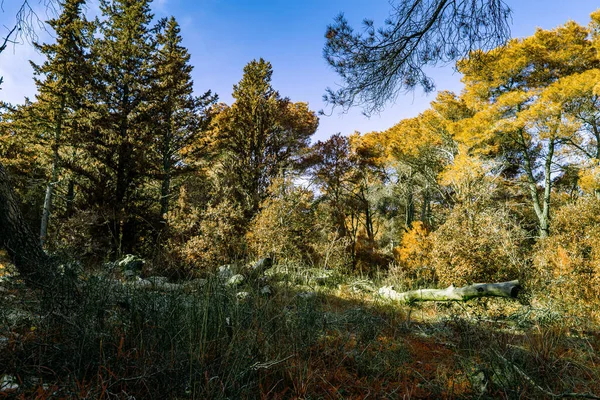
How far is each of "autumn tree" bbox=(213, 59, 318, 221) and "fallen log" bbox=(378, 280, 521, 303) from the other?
746 cm

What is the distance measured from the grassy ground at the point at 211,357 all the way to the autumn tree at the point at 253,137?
10.2 meters

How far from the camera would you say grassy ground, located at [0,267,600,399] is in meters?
1.62

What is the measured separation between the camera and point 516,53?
1183 centimetres

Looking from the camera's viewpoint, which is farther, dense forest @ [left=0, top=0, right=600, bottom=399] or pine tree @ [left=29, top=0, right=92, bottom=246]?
pine tree @ [left=29, top=0, right=92, bottom=246]

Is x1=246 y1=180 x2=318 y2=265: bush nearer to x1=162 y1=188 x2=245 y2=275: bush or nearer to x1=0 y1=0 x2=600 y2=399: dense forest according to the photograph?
x1=0 y1=0 x2=600 y2=399: dense forest

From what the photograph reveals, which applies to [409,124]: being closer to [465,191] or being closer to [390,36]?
[465,191]

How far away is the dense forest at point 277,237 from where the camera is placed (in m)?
1.98

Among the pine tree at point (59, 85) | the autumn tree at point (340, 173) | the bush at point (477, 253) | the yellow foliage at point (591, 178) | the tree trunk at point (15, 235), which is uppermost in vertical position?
the pine tree at point (59, 85)

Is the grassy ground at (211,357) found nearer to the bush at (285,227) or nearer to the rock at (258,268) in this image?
the rock at (258,268)

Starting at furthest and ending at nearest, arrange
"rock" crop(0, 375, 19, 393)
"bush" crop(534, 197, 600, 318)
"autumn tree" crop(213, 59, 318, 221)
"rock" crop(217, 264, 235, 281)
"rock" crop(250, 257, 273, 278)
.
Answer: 1. "autumn tree" crop(213, 59, 318, 221)
2. "bush" crop(534, 197, 600, 318)
3. "rock" crop(250, 257, 273, 278)
4. "rock" crop(217, 264, 235, 281)
5. "rock" crop(0, 375, 19, 393)

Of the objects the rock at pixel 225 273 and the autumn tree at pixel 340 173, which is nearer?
the rock at pixel 225 273

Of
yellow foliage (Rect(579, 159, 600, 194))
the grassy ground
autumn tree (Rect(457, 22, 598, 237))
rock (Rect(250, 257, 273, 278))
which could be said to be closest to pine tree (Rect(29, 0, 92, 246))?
rock (Rect(250, 257, 273, 278))

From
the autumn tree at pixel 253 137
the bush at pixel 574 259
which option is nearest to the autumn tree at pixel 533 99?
the bush at pixel 574 259

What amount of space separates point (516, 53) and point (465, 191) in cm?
763
